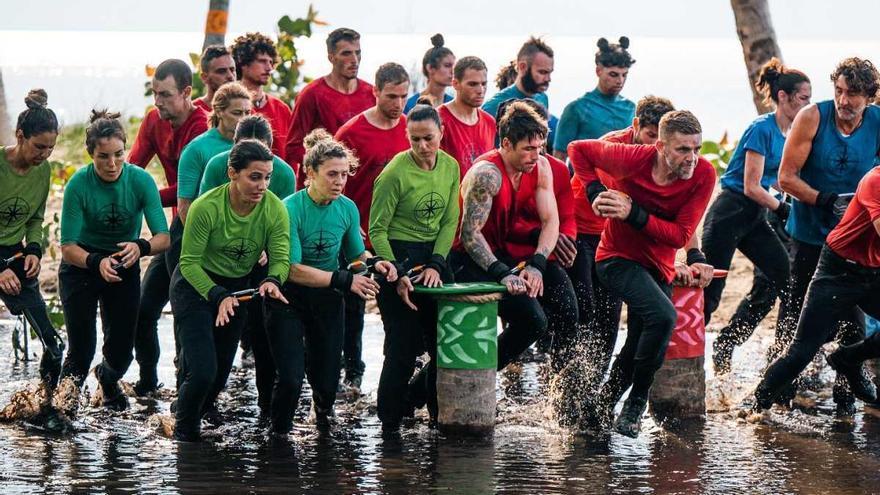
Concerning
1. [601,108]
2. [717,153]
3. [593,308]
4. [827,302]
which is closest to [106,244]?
[593,308]

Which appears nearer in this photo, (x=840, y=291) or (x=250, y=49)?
(x=840, y=291)

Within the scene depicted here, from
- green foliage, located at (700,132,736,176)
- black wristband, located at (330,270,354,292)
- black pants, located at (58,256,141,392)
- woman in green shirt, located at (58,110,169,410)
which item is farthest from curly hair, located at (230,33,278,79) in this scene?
green foliage, located at (700,132,736,176)

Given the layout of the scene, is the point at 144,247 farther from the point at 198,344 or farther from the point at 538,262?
the point at 538,262

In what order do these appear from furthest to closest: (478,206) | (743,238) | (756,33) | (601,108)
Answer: (756,33) → (601,108) → (743,238) → (478,206)

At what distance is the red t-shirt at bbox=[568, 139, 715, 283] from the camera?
929 cm

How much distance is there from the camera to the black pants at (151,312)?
10297 mm

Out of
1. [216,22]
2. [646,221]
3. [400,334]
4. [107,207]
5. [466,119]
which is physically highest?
[216,22]

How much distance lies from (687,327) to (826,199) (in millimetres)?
1155

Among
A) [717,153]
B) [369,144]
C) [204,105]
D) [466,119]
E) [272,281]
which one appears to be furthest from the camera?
[717,153]

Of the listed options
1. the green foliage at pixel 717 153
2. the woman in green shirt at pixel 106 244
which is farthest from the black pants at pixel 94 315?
the green foliage at pixel 717 153

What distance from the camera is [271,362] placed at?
983 centimetres

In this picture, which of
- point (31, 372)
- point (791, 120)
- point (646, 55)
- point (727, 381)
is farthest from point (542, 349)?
point (646, 55)

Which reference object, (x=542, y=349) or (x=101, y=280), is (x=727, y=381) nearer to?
(x=542, y=349)

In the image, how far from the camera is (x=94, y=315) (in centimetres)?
976
